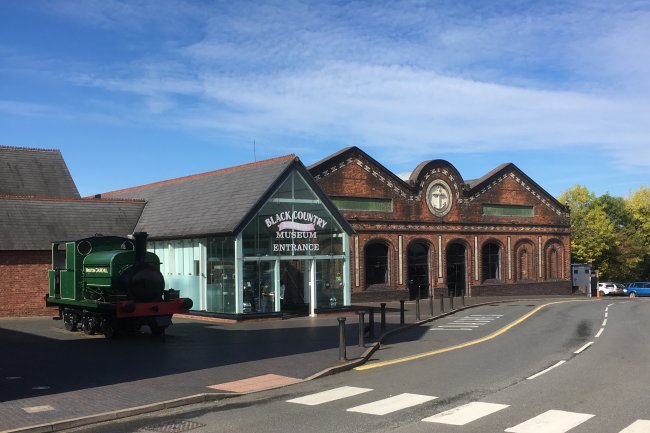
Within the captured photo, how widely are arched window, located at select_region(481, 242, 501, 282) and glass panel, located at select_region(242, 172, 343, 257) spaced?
19.8m

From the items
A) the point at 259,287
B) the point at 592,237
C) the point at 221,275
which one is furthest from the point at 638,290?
the point at 221,275

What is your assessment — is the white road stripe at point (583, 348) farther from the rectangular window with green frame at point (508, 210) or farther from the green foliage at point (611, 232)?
the green foliage at point (611, 232)

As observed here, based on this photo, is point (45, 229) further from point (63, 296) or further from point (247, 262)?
point (247, 262)

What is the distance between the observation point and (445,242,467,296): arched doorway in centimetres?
4388

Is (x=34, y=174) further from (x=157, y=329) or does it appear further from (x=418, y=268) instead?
(x=418, y=268)

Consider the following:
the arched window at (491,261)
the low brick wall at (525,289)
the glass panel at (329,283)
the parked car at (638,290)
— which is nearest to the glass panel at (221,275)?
the glass panel at (329,283)

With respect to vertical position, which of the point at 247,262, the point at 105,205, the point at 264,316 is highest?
the point at 105,205

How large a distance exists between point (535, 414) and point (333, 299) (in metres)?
19.2

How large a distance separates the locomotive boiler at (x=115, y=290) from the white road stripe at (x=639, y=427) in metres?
14.0

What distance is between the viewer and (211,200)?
28.8 meters

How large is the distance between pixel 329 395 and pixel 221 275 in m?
15.3

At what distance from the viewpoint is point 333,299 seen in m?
28.5

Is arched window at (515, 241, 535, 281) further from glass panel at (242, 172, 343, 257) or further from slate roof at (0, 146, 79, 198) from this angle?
slate roof at (0, 146, 79, 198)

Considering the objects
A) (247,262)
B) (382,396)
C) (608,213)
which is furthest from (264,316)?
(608,213)
